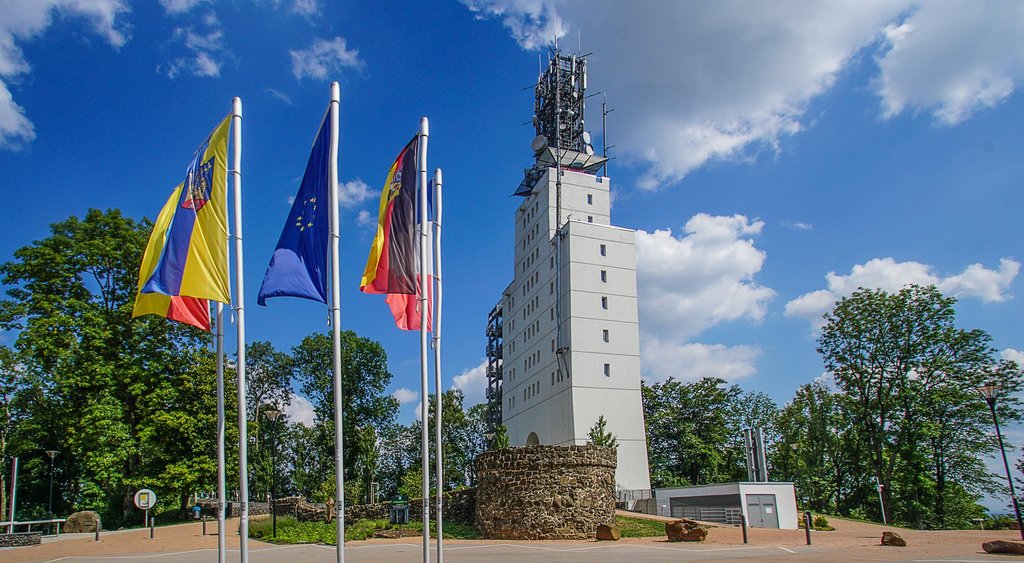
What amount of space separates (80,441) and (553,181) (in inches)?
1543

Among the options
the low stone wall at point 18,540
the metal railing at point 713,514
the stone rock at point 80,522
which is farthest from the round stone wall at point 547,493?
the stone rock at point 80,522

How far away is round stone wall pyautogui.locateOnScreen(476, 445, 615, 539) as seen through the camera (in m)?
27.6

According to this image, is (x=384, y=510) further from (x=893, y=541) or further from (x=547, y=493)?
(x=893, y=541)

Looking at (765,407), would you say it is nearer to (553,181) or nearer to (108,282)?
(553,181)

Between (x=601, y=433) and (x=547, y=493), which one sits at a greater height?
(x=601, y=433)

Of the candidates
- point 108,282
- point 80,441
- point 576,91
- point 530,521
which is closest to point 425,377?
point 530,521

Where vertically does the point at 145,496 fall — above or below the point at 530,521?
above

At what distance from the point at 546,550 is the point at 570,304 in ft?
101

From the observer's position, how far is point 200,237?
1268cm

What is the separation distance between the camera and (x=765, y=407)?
68875 mm

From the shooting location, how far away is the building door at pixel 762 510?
34.7 metres

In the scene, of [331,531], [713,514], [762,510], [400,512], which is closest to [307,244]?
[331,531]

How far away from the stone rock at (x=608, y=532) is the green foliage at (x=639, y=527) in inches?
49.9

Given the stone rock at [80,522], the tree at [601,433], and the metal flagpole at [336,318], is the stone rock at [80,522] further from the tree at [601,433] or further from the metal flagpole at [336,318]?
the metal flagpole at [336,318]
